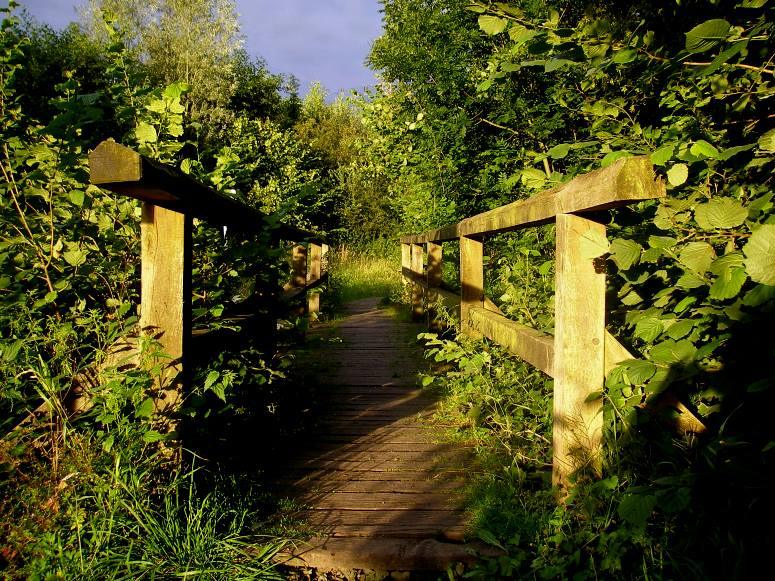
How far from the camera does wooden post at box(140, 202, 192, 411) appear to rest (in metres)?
2.25

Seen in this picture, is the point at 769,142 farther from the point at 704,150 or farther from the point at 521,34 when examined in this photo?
the point at 521,34

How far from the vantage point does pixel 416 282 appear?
27.7 ft

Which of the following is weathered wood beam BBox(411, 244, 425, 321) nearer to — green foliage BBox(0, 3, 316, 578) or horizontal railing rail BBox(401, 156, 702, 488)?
green foliage BBox(0, 3, 316, 578)

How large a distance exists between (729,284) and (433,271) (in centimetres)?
528

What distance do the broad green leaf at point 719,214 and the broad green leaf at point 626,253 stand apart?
0.78ft

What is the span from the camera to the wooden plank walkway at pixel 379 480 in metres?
2.22

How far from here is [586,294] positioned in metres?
2.15

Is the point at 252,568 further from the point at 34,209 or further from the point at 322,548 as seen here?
the point at 34,209

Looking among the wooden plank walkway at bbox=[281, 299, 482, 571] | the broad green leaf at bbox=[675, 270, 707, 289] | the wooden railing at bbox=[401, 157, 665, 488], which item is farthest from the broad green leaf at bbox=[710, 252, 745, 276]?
the wooden plank walkway at bbox=[281, 299, 482, 571]

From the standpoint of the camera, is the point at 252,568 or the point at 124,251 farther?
the point at 124,251

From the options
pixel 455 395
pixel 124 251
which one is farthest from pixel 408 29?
pixel 124 251

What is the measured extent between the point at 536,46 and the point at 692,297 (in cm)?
94

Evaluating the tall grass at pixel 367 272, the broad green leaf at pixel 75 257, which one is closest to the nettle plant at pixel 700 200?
the broad green leaf at pixel 75 257

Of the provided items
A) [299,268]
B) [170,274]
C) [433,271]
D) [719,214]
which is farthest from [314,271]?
[719,214]
